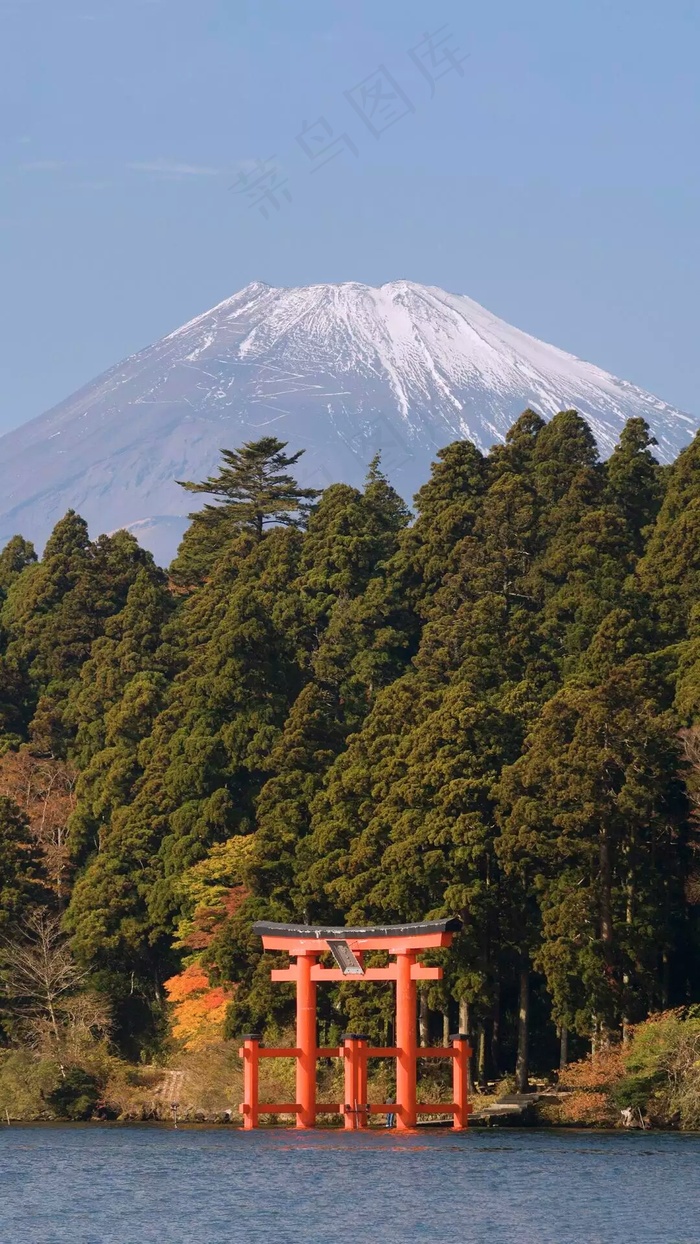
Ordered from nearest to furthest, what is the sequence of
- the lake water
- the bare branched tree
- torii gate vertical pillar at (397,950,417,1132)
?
the lake water → torii gate vertical pillar at (397,950,417,1132) → the bare branched tree

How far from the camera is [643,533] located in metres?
55.9

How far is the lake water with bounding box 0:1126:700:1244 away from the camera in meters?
24.1

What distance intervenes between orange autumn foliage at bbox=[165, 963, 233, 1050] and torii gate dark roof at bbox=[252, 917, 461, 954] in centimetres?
576

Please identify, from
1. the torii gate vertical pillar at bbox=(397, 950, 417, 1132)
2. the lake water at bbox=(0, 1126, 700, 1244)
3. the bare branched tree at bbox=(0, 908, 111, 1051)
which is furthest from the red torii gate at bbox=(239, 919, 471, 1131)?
the bare branched tree at bbox=(0, 908, 111, 1051)

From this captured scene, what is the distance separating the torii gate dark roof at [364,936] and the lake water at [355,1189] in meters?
3.19

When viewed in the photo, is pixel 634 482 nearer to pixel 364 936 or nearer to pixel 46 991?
pixel 46 991

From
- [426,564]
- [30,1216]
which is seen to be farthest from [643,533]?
[30,1216]

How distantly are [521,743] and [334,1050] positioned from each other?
8912mm

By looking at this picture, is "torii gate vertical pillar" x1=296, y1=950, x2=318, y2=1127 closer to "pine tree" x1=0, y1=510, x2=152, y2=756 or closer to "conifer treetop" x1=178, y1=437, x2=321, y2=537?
"pine tree" x1=0, y1=510, x2=152, y2=756

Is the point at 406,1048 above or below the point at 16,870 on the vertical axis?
below

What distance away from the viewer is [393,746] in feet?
142

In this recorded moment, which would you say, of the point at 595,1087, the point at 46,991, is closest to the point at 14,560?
the point at 46,991

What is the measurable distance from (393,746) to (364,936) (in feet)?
27.6

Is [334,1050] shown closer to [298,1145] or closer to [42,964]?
[298,1145]
